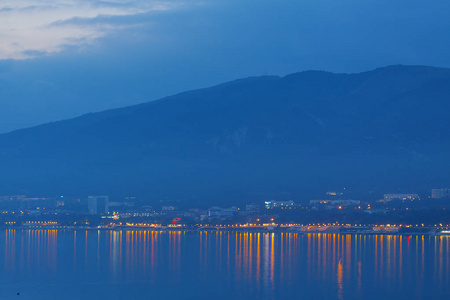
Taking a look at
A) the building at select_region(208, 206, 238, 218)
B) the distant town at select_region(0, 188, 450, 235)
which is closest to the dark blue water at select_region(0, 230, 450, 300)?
the distant town at select_region(0, 188, 450, 235)

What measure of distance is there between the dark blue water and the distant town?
703 centimetres

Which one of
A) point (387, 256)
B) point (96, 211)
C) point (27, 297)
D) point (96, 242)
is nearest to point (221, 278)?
point (27, 297)

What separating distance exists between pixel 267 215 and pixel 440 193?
46.6ft

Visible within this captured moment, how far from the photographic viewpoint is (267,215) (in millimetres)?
57219

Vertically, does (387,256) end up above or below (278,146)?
below

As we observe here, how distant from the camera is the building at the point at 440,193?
63.0 m

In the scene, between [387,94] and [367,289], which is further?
[387,94]

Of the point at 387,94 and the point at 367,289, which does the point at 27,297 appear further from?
the point at 387,94

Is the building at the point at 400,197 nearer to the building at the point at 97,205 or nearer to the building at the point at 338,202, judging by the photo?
the building at the point at 338,202

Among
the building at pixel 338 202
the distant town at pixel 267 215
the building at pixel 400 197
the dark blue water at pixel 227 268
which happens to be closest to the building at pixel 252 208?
the distant town at pixel 267 215

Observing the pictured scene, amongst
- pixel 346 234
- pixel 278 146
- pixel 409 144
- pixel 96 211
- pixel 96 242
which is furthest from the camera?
pixel 278 146

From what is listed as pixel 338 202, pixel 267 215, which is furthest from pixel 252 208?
pixel 338 202

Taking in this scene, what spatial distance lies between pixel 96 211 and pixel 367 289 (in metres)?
42.8

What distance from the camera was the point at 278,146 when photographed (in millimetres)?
94875
